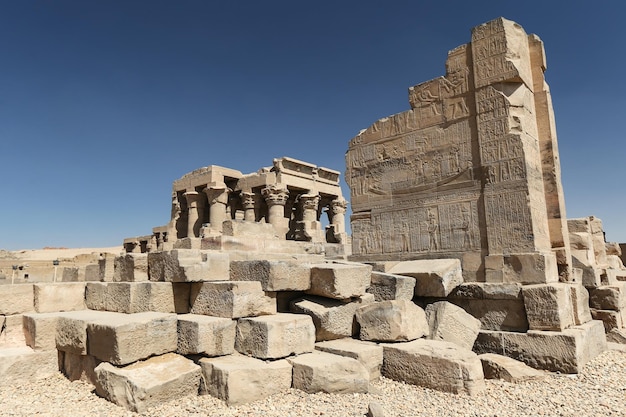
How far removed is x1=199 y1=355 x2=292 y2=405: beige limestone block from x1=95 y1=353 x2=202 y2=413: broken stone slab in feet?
0.63

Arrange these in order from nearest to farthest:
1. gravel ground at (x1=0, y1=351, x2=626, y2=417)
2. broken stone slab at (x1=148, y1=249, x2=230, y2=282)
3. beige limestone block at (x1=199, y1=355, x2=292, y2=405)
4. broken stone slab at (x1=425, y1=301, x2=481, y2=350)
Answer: gravel ground at (x1=0, y1=351, x2=626, y2=417), beige limestone block at (x1=199, y1=355, x2=292, y2=405), broken stone slab at (x1=148, y1=249, x2=230, y2=282), broken stone slab at (x1=425, y1=301, x2=481, y2=350)

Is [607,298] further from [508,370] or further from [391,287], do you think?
[391,287]

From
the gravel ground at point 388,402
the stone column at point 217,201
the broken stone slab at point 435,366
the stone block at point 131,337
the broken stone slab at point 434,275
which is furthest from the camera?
the stone column at point 217,201

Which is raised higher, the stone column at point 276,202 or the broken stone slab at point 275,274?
the stone column at point 276,202

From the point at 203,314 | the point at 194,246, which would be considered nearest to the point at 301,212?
the point at 194,246

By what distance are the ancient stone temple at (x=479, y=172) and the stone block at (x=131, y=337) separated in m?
4.27

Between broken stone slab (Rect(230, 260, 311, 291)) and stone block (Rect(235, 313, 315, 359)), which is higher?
broken stone slab (Rect(230, 260, 311, 291))

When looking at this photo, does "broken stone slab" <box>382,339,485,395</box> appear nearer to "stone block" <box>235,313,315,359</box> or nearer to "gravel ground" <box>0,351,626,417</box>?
"gravel ground" <box>0,351,626,417</box>

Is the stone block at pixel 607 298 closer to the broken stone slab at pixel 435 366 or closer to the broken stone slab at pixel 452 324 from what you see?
the broken stone slab at pixel 452 324

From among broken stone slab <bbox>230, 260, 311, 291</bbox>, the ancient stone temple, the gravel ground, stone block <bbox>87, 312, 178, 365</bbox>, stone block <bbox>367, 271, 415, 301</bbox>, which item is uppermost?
the ancient stone temple

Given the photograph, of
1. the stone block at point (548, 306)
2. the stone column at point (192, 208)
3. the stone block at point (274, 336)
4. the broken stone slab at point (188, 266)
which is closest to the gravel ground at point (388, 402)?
the stone block at point (274, 336)

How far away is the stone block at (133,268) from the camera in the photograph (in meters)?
5.85

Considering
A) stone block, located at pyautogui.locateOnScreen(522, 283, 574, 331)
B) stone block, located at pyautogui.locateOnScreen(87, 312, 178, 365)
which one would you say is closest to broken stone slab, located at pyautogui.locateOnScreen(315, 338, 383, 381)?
stone block, located at pyautogui.locateOnScreen(87, 312, 178, 365)

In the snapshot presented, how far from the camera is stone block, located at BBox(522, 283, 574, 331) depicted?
5406 millimetres
